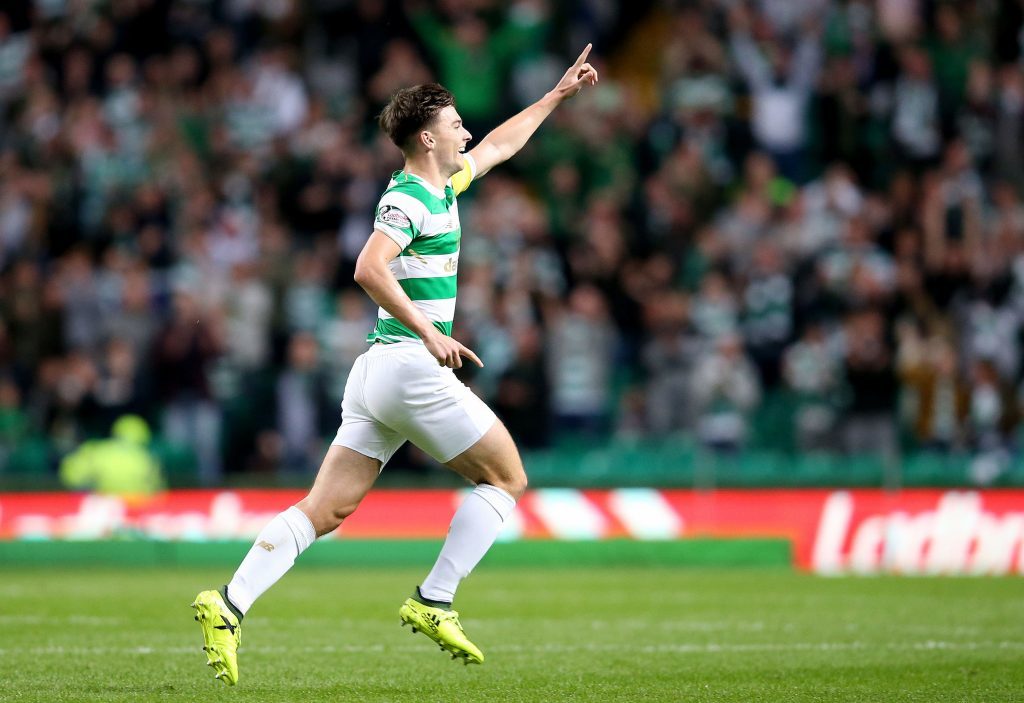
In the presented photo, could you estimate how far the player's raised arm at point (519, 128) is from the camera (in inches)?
314

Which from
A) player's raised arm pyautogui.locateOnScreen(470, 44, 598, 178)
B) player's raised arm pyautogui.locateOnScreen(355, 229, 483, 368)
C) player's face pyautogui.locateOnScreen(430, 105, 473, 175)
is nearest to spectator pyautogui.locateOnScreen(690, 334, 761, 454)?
player's raised arm pyautogui.locateOnScreen(470, 44, 598, 178)

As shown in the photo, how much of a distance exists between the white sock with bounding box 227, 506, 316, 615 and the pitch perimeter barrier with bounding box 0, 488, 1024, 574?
8901 mm

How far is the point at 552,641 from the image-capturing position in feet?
30.3

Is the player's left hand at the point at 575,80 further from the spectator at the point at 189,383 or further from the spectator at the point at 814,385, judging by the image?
the spectator at the point at 189,383

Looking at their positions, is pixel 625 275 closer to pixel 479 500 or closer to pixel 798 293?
pixel 798 293

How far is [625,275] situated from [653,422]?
5.63 ft

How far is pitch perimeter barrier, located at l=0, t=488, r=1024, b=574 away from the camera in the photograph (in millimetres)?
15672

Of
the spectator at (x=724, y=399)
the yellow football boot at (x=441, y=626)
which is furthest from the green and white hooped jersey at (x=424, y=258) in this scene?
the spectator at (x=724, y=399)

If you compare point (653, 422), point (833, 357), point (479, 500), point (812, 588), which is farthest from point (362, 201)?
point (479, 500)

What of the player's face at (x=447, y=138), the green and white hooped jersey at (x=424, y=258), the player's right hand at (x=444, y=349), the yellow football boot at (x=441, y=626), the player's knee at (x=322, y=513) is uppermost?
the player's face at (x=447, y=138)

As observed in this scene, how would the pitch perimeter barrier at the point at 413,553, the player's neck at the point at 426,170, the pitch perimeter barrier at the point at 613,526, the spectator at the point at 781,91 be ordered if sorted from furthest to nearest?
the spectator at the point at 781,91, the pitch perimeter barrier at the point at 413,553, the pitch perimeter barrier at the point at 613,526, the player's neck at the point at 426,170

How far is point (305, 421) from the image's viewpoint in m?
17.1

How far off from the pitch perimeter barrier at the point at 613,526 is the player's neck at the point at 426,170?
9.09 m

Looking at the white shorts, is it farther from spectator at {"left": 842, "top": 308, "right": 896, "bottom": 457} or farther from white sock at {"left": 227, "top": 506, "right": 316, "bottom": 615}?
spectator at {"left": 842, "top": 308, "right": 896, "bottom": 457}
